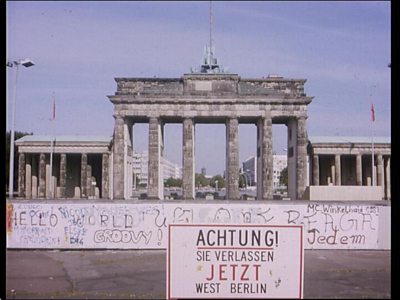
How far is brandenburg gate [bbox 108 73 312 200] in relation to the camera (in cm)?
5388

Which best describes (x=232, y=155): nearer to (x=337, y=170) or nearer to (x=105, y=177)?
(x=337, y=170)

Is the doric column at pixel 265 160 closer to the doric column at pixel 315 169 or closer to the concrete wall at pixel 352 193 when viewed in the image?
the doric column at pixel 315 169

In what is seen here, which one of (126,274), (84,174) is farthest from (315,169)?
(126,274)

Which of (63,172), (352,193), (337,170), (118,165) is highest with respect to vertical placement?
(118,165)

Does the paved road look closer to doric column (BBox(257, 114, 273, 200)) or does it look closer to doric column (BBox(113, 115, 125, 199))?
doric column (BBox(257, 114, 273, 200))

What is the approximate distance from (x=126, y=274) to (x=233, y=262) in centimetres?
824

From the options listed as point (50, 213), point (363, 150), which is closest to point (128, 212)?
point (50, 213)

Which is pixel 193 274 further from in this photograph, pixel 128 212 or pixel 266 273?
pixel 128 212

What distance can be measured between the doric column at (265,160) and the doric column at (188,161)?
7.76 m

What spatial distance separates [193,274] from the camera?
14.5 ft

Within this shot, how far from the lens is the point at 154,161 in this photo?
54125 millimetres

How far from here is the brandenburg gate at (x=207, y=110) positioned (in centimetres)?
5388

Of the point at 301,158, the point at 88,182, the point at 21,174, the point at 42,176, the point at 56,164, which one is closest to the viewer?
the point at 301,158

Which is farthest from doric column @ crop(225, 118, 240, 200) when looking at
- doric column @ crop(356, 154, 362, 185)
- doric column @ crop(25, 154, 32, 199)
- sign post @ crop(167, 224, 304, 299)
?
sign post @ crop(167, 224, 304, 299)
